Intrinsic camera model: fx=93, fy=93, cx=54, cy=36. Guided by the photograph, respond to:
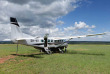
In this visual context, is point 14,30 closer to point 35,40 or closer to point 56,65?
point 35,40

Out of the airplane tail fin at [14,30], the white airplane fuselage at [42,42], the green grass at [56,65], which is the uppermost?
the airplane tail fin at [14,30]

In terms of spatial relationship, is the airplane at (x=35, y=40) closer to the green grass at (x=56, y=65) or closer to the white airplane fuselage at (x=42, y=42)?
the white airplane fuselage at (x=42, y=42)

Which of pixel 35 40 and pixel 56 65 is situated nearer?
pixel 56 65

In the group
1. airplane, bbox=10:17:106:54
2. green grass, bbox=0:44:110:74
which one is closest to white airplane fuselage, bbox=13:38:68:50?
airplane, bbox=10:17:106:54

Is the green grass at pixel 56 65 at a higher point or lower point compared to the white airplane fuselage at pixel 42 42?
lower

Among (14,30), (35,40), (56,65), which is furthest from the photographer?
(35,40)

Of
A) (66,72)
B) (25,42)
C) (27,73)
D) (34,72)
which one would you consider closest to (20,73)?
(27,73)

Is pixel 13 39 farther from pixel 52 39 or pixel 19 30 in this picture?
pixel 52 39

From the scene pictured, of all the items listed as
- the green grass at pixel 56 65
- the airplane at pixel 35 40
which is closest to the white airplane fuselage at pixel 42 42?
the airplane at pixel 35 40

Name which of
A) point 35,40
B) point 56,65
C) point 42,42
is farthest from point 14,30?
point 56,65

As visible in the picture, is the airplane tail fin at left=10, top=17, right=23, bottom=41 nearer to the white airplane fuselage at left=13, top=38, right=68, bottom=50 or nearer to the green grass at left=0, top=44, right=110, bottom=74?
the white airplane fuselage at left=13, top=38, right=68, bottom=50

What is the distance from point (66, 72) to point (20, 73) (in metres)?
3.36

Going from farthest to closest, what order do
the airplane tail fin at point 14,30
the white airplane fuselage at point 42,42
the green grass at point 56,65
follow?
the white airplane fuselage at point 42,42, the airplane tail fin at point 14,30, the green grass at point 56,65

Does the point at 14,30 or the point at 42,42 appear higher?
the point at 14,30
